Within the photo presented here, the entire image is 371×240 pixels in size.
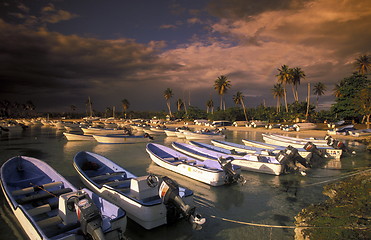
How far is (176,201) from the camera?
695cm

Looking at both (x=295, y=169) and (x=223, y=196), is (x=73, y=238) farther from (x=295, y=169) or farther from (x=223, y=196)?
(x=295, y=169)

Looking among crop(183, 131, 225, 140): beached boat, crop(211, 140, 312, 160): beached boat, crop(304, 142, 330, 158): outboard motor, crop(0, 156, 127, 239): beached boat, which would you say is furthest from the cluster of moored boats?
crop(183, 131, 225, 140): beached boat

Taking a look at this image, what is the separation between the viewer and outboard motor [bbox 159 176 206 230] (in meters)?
6.57

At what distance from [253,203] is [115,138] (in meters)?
24.5

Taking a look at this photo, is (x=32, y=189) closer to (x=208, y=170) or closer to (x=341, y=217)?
(x=208, y=170)

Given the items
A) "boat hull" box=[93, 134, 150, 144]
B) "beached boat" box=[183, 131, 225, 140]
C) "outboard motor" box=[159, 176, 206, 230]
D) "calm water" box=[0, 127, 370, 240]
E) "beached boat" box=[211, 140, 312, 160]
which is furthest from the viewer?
"beached boat" box=[183, 131, 225, 140]

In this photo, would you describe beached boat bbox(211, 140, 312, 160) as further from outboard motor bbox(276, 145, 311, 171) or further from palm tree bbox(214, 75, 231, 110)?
palm tree bbox(214, 75, 231, 110)

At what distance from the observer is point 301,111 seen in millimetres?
69000

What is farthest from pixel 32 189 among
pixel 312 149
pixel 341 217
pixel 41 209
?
pixel 312 149

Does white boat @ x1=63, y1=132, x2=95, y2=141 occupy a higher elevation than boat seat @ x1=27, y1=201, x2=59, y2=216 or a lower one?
lower

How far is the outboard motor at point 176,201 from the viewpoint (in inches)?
259

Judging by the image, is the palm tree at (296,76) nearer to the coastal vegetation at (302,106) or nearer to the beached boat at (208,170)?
the coastal vegetation at (302,106)

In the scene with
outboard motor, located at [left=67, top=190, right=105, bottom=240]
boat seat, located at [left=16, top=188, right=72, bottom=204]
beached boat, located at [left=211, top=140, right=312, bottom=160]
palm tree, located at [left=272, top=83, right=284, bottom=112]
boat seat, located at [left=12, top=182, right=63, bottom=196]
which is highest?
palm tree, located at [left=272, top=83, right=284, bottom=112]

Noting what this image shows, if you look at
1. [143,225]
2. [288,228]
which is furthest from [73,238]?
[288,228]
